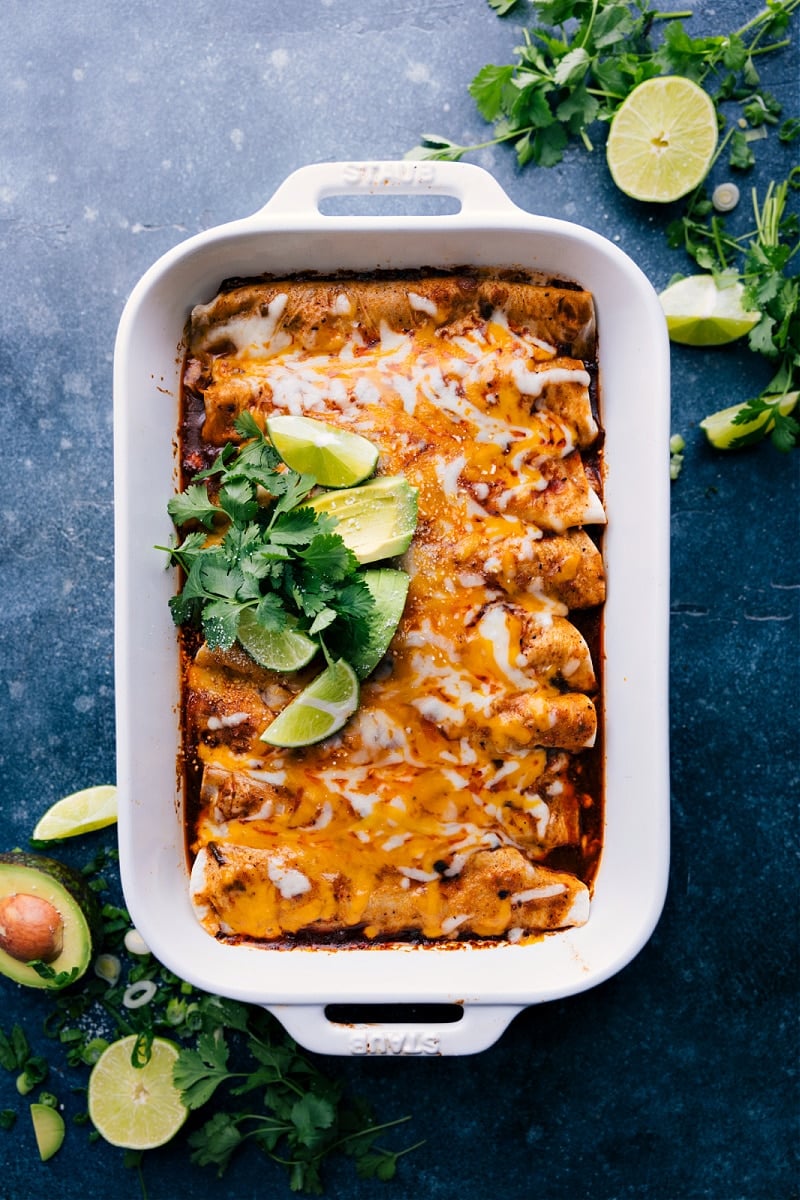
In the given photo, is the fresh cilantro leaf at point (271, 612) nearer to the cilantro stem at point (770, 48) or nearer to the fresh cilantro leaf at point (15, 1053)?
the fresh cilantro leaf at point (15, 1053)

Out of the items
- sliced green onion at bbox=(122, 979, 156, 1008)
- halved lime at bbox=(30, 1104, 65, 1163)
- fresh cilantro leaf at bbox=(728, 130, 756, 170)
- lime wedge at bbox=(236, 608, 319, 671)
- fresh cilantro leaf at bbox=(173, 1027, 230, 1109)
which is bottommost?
halved lime at bbox=(30, 1104, 65, 1163)

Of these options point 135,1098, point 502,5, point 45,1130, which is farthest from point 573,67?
point 45,1130

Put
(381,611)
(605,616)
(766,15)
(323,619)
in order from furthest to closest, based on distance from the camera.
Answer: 1. (766,15)
2. (605,616)
3. (381,611)
4. (323,619)

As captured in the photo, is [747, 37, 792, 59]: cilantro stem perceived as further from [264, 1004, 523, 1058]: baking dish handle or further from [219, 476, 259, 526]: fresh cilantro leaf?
[264, 1004, 523, 1058]: baking dish handle

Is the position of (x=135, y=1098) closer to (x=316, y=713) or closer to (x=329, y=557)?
(x=316, y=713)

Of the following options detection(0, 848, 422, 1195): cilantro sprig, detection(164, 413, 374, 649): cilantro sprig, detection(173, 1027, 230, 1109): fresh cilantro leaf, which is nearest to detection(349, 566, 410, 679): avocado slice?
detection(164, 413, 374, 649): cilantro sprig

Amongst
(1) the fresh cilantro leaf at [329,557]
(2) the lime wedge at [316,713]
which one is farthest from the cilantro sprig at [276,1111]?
(1) the fresh cilantro leaf at [329,557]

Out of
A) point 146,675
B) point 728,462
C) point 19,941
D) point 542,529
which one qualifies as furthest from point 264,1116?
point 728,462
